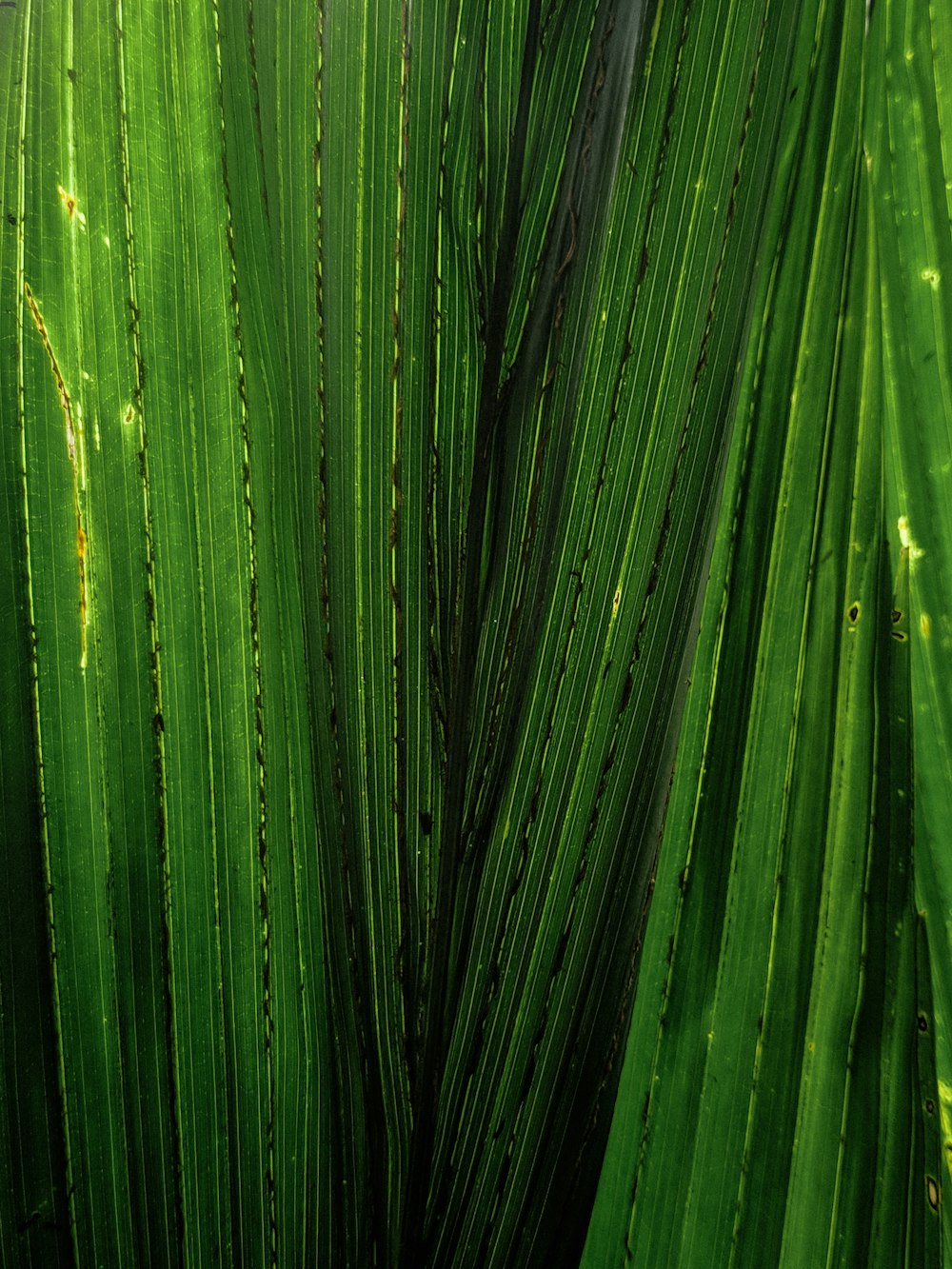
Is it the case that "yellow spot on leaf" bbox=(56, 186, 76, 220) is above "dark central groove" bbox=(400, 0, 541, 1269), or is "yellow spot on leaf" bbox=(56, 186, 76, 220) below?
above

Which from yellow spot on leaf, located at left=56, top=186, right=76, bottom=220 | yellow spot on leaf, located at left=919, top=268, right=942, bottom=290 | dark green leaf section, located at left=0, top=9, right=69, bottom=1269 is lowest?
dark green leaf section, located at left=0, top=9, right=69, bottom=1269

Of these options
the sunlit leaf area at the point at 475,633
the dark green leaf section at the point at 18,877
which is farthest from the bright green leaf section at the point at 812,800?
the dark green leaf section at the point at 18,877

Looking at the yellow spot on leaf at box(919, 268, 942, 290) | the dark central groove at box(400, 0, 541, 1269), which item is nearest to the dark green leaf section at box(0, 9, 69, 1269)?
the dark central groove at box(400, 0, 541, 1269)

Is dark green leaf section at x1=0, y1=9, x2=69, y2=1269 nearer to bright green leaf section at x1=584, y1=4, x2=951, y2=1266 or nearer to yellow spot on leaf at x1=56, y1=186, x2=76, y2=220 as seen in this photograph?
yellow spot on leaf at x1=56, y1=186, x2=76, y2=220

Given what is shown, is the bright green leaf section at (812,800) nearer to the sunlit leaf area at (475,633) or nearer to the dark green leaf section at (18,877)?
the sunlit leaf area at (475,633)

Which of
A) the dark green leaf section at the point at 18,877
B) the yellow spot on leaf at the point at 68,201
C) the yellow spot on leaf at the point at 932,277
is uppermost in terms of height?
the yellow spot on leaf at the point at 68,201

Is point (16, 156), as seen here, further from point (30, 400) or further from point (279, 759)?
point (279, 759)

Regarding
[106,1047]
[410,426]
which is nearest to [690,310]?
[410,426]

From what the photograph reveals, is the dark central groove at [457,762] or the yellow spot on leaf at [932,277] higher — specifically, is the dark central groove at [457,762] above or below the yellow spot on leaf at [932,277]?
below
